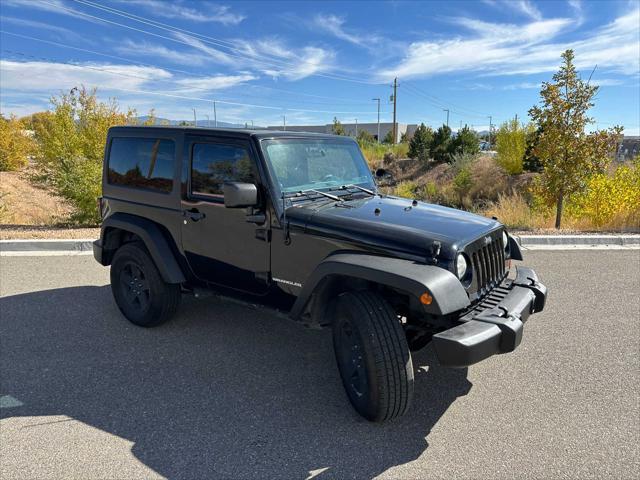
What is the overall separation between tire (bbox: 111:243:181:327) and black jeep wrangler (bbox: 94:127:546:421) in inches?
0.5

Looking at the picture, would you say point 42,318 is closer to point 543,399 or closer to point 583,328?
point 543,399

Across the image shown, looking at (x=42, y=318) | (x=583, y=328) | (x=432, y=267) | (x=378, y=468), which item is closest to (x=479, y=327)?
(x=432, y=267)

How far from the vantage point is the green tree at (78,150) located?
1045 cm

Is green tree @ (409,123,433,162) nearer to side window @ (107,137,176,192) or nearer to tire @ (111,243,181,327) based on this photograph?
side window @ (107,137,176,192)

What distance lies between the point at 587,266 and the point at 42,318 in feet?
22.1

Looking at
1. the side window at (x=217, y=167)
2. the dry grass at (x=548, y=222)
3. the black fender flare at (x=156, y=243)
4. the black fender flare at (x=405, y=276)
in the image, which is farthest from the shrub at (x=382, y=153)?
the black fender flare at (x=405, y=276)

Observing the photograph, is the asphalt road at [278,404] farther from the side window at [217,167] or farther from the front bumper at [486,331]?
the side window at [217,167]

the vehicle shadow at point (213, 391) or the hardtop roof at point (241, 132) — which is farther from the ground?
the hardtop roof at point (241, 132)

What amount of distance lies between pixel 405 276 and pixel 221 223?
5.74 ft

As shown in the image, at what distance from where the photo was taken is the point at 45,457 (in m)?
2.64

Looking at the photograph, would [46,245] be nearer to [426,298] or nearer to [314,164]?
[314,164]

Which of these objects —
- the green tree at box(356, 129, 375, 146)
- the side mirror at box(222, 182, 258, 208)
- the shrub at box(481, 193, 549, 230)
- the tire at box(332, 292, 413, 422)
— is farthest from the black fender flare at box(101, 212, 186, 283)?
the green tree at box(356, 129, 375, 146)

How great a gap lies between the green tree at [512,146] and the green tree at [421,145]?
832 cm

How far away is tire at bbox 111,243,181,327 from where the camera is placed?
422 centimetres
